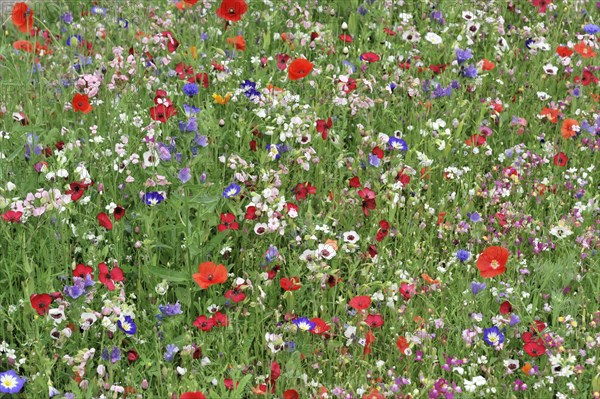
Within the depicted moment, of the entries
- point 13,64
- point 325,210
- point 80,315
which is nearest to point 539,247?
point 325,210

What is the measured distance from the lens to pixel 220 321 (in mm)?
3307

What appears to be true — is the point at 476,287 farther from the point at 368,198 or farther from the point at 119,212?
the point at 119,212

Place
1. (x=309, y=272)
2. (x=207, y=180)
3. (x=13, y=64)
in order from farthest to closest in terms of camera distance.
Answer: (x=13, y=64)
(x=207, y=180)
(x=309, y=272)

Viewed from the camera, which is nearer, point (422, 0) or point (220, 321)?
point (220, 321)

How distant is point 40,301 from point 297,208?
116cm

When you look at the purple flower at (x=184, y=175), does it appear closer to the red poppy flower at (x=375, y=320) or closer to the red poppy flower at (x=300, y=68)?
the red poppy flower at (x=375, y=320)

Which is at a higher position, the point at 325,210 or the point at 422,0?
the point at 422,0

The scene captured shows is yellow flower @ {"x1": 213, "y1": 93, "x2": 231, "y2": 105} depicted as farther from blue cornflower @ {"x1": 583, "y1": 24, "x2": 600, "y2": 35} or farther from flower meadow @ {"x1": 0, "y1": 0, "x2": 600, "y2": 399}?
blue cornflower @ {"x1": 583, "y1": 24, "x2": 600, "y2": 35}

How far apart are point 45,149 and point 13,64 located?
3.45ft

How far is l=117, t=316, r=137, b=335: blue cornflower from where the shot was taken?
323cm

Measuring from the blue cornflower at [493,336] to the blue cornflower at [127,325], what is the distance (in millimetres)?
1244

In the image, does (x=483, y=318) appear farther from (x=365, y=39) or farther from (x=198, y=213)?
(x=365, y=39)

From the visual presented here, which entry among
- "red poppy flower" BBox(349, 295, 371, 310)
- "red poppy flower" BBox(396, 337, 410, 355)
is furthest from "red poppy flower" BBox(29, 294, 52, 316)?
"red poppy flower" BBox(396, 337, 410, 355)

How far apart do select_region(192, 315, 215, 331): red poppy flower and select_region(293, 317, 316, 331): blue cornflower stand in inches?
11.8
